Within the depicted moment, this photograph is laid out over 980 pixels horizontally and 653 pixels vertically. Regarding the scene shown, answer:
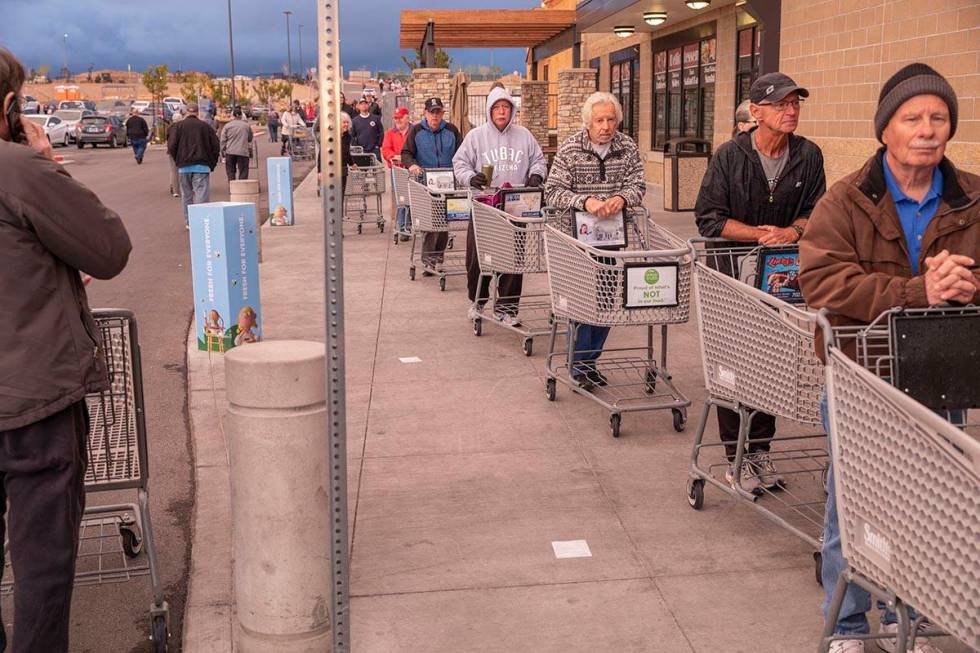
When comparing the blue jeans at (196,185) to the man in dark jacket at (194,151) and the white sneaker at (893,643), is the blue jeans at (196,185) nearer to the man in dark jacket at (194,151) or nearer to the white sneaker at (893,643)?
the man in dark jacket at (194,151)

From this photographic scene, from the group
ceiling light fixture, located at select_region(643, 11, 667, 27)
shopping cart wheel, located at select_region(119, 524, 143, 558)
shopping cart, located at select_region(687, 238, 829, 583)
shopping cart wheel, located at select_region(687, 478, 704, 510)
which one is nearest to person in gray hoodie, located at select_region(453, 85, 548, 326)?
shopping cart, located at select_region(687, 238, 829, 583)

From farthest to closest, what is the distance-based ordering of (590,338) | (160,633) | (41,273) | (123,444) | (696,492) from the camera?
(590,338) < (696,492) < (123,444) < (160,633) < (41,273)

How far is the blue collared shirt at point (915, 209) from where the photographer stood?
3.83 m

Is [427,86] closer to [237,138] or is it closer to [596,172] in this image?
[237,138]

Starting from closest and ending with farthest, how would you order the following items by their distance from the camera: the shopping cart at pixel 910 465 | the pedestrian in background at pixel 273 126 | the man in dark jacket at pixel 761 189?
the shopping cart at pixel 910 465, the man in dark jacket at pixel 761 189, the pedestrian in background at pixel 273 126

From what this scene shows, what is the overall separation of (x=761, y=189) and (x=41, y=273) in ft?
12.2

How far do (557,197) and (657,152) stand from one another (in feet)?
52.2

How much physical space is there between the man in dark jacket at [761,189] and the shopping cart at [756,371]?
0.12 meters

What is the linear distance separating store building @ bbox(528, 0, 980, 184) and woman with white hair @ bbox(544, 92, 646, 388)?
12.9ft

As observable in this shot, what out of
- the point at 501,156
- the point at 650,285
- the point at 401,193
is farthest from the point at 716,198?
the point at 401,193

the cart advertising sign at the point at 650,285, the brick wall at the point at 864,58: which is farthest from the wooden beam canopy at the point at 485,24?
the cart advertising sign at the point at 650,285

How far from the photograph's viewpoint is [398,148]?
18.4 metres

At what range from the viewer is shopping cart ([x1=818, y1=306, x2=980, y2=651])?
2.71m

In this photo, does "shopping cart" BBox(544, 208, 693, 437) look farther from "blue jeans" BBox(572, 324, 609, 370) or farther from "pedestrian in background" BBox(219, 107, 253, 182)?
"pedestrian in background" BBox(219, 107, 253, 182)
